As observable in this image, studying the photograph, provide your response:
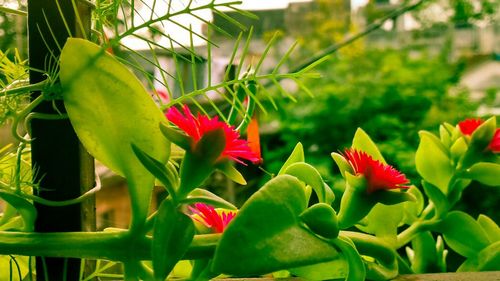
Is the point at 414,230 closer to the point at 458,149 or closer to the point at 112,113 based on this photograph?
the point at 458,149

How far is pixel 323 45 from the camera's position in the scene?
3.81 metres

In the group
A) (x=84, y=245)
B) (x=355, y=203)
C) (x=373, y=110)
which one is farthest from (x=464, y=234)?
(x=373, y=110)

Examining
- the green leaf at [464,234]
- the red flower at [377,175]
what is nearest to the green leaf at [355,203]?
the red flower at [377,175]

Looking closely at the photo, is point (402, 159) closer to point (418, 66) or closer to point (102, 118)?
point (418, 66)

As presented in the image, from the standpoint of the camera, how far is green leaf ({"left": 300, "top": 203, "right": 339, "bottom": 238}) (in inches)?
9.8

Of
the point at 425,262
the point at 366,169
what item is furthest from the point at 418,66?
the point at 366,169

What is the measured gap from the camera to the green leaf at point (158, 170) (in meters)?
0.23

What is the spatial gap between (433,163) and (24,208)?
0.81 ft

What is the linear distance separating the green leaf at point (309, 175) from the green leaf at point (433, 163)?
105 millimetres

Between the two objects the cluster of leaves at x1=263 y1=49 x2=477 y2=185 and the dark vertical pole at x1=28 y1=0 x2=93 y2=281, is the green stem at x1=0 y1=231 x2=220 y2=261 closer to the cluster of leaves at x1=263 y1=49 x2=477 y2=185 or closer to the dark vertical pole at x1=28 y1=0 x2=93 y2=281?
the dark vertical pole at x1=28 y1=0 x2=93 y2=281

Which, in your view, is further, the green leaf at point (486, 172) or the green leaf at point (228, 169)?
the green leaf at point (486, 172)

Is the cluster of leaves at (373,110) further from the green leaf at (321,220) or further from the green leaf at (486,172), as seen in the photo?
the green leaf at (321,220)

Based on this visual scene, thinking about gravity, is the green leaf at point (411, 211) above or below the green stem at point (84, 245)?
below

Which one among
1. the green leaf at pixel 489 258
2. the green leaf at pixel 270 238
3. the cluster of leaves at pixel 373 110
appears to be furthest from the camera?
the cluster of leaves at pixel 373 110
